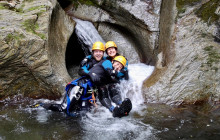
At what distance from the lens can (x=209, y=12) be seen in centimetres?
527

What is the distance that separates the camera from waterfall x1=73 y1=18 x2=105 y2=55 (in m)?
7.30

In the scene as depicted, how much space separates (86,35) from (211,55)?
420 centimetres

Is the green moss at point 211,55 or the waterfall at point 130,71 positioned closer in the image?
A: the green moss at point 211,55

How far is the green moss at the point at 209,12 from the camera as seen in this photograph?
5221mm

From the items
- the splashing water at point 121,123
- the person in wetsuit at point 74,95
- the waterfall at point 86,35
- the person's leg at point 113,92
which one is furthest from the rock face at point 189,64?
the waterfall at point 86,35

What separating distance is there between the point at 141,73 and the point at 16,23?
13.0 ft

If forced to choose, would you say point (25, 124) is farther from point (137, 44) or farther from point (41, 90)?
point (137, 44)

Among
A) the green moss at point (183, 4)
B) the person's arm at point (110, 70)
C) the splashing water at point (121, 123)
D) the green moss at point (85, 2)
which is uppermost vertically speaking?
the green moss at point (85, 2)

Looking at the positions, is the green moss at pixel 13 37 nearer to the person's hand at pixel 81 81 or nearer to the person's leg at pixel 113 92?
the person's hand at pixel 81 81

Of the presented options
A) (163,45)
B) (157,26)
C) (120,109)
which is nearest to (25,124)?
(120,109)

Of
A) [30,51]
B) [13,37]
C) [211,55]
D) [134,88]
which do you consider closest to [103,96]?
[134,88]

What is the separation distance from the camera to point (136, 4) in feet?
24.1

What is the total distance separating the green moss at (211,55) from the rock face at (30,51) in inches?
153

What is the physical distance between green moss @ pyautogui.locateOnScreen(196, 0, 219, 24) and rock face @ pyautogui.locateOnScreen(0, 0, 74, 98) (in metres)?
4.09
